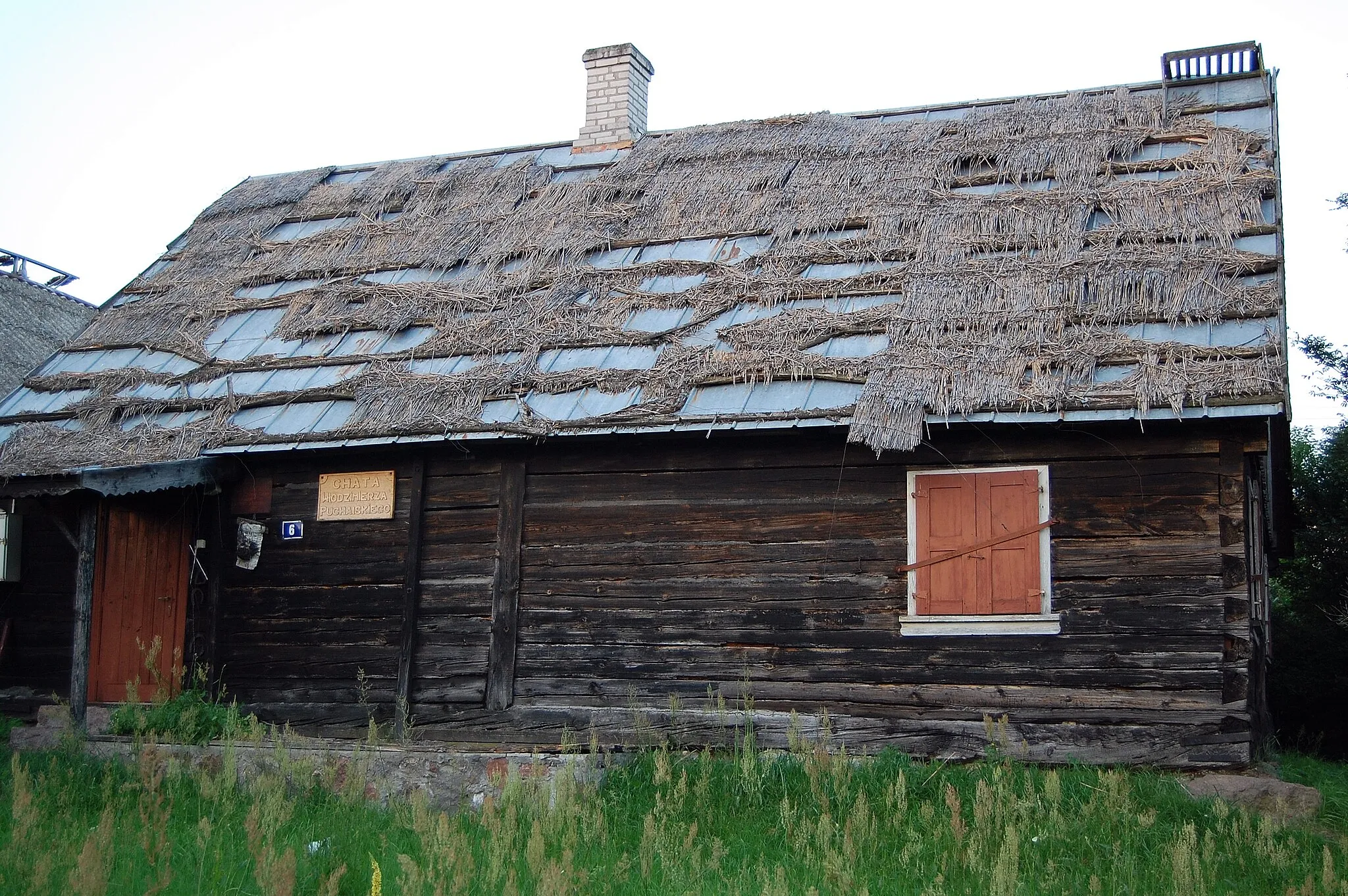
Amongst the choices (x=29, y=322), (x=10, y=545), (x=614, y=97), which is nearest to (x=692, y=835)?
(x=10, y=545)

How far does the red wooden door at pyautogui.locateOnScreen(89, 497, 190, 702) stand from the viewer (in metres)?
11.7

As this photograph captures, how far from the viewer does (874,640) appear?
9.34 m

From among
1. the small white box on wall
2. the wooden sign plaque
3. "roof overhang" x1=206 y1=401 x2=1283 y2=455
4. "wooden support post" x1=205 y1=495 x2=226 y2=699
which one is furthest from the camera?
the small white box on wall

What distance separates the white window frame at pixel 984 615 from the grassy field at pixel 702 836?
93 cm

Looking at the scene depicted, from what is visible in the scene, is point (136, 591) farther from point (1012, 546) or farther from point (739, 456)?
point (1012, 546)

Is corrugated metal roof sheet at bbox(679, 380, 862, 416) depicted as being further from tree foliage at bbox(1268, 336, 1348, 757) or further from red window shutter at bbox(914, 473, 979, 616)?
tree foliage at bbox(1268, 336, 1348, 757)

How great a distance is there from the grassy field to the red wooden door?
9.46 feet

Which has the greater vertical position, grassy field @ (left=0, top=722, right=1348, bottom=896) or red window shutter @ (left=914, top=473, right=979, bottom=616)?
red window shutter @ (left=914, top=473, right=979, bottom=616)

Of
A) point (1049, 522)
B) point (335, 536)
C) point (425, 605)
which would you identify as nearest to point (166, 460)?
point (335, 536)

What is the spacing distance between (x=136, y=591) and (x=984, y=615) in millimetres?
7621

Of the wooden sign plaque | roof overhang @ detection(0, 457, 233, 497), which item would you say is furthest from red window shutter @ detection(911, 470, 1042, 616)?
roof overhang @ detection(0, 457, 233, 497)

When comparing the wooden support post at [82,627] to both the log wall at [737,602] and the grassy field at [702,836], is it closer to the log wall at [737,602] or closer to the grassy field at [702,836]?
the log wall at [737,602]

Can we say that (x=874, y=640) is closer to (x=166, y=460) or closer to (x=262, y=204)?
(x=166, y=460)

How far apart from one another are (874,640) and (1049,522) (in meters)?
1.50
